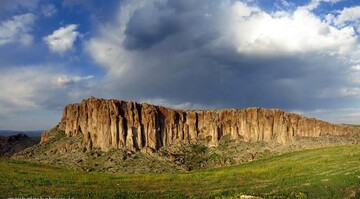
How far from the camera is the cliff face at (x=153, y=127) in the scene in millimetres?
182875

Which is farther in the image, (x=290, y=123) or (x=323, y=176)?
(x=290, y=123)

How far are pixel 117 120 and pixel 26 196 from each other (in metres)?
115

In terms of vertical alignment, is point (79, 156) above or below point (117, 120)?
below

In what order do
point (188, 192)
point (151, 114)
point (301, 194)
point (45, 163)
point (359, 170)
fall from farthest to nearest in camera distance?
point (151, 114)
point (45, 163)
point (188, 192)
point (359, 170)
point (301, 194)

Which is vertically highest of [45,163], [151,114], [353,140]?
[151,114]

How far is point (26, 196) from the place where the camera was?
228 ft

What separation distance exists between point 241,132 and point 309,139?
34055 mm

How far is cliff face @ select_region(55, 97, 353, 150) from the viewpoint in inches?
7200

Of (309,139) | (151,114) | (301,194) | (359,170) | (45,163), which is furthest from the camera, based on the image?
(151,114)

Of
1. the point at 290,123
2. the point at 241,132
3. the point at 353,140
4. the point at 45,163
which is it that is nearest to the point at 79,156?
the point at 45,163

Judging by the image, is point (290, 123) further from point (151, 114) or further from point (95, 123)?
point (95, 123)

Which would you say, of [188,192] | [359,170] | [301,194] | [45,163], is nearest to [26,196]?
[188,192]

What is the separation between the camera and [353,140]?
170625 mm

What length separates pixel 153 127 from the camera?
190625mm
